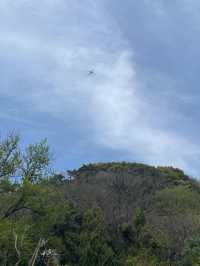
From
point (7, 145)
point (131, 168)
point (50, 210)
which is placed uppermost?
point (131, 168)

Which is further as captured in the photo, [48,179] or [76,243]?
[76,243]

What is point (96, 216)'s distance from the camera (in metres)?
50.4

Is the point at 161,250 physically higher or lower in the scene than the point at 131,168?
lower

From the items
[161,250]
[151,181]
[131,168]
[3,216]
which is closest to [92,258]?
[161,250]

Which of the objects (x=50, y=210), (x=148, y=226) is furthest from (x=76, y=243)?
(x=50, y=210)

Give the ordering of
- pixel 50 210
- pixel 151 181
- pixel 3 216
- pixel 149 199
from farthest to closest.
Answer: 1. pixel 151 181
2. pixel 149 199
3. pixel 50 210
4. pixel 3 216

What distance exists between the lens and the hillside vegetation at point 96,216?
34.2 meters

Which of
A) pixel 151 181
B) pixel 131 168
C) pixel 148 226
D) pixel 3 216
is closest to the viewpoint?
pixel 3 216

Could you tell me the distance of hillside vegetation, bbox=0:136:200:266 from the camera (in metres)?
34.2

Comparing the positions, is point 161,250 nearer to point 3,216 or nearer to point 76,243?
point 76,243

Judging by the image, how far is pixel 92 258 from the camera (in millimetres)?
46750

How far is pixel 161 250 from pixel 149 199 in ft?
53.3

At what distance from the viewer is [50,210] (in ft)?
118

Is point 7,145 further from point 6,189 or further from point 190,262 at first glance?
point 190,262
